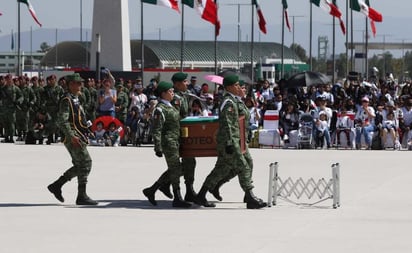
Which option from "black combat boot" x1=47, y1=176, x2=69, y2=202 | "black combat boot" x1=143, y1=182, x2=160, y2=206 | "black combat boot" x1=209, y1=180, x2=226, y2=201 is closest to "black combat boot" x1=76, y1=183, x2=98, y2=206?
"black combat boot" x1=47, y1=176, x2=69, y2=202

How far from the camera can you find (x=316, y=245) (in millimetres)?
12234

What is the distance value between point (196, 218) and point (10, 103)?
1954cm

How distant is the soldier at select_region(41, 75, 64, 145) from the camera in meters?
31.6

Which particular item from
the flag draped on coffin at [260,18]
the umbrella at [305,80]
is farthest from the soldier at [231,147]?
the flag draped on coffin at [260,18]

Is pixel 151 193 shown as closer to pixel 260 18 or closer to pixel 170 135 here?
pixel 170 135

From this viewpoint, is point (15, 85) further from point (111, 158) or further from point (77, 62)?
point (77, 62)

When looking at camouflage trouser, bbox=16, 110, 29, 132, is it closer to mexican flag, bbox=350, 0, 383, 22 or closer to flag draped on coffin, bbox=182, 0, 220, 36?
flag draped on coffin, bbox=182, 0, 220, 36

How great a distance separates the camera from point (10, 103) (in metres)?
33.5

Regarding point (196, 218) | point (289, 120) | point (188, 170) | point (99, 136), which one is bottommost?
point (196, 218)

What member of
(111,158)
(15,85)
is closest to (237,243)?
(111,158)

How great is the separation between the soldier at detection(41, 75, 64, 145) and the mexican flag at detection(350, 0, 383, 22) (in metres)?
18.7

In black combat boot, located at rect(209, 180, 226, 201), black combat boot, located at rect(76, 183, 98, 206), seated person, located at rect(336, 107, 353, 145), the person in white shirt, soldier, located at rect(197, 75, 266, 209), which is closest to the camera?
soldier, located at rect(197, 75, 266, 209)

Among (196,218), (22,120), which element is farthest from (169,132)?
(22,120)

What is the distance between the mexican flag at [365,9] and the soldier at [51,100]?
61.4 feet
